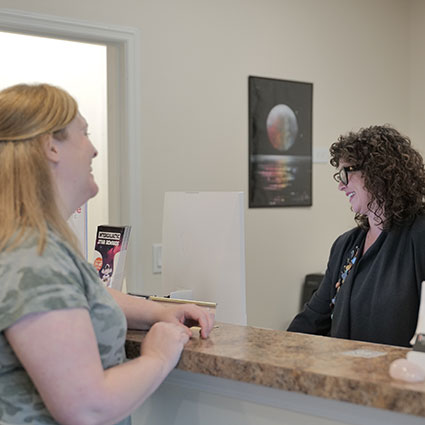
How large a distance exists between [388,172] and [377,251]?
276 millimetres

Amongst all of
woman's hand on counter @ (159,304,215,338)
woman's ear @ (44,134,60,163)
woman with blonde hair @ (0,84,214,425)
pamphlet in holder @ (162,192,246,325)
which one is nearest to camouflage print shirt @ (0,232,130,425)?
woman with blonde hair @ (0,84,214,425)

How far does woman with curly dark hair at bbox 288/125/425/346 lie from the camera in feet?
7.12

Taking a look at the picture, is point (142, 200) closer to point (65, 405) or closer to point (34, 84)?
point (34, 84)

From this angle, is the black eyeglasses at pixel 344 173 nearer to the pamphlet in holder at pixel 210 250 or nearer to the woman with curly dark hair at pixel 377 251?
the woman with curly dark hair at pixel 377 251

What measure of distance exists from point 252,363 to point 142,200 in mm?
2265

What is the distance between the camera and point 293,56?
4027 millimetres

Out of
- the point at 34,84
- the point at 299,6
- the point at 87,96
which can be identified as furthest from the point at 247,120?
the point at 34,84

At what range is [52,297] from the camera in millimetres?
1028

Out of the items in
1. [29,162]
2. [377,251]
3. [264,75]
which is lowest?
[377,251]

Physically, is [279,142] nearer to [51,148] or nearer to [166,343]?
[166,343]

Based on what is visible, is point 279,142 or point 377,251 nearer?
point 377,251

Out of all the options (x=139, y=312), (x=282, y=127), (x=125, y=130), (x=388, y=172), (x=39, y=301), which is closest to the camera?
(x=39, y=301)

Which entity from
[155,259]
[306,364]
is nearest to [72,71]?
[155,259]

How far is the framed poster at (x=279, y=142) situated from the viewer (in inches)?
152
